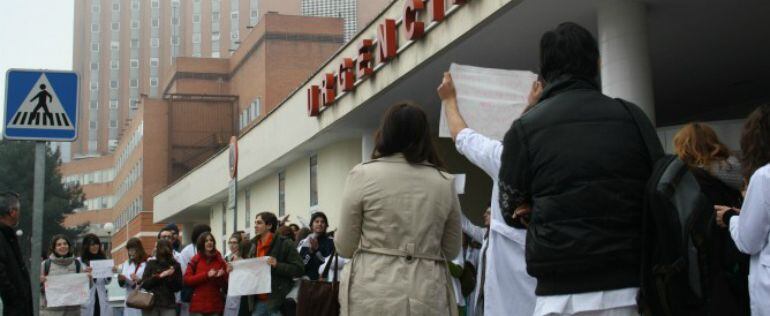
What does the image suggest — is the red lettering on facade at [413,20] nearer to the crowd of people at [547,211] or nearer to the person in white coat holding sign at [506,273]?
the crowd of people at [547,211]

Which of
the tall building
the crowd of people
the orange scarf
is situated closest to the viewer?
the crowd of people

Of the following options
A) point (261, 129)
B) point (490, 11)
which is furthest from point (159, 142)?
point (490, 11)

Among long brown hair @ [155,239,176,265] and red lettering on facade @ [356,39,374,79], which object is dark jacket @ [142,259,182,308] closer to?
long brown hair @ [155,239,176,265]

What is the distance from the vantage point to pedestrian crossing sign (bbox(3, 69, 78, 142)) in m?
9.48

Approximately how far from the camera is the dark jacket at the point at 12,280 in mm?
7949

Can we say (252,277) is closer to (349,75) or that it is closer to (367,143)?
(349,75)

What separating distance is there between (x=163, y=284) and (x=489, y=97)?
32.3 feet

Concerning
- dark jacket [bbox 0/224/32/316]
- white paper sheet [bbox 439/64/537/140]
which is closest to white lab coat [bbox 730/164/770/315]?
white paper sheet [bbox 439/64/537/140]

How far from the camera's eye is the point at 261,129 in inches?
1268

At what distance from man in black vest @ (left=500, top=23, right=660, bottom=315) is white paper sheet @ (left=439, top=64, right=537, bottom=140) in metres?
1.19

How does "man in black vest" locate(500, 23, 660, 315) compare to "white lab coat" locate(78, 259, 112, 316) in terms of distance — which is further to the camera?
"white lab coat" locate(78, 259, 112, 316)

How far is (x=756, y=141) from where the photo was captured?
5375mm

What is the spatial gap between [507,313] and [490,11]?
29.9 feet

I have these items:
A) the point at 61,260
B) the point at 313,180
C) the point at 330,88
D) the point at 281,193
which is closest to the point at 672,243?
the point at 61,260
